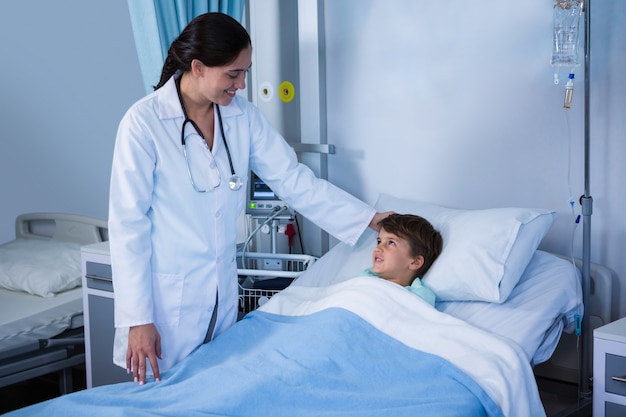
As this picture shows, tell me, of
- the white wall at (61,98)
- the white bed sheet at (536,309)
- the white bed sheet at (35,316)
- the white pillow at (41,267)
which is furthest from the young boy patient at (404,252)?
the white wall at (61,98)

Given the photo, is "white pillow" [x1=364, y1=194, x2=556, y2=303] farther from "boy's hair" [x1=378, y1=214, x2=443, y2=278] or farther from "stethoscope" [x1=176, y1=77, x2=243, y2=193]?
"stethoscope" [x1=176, y1=77, x2=243, y2=193]

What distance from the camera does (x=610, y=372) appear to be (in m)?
1.83

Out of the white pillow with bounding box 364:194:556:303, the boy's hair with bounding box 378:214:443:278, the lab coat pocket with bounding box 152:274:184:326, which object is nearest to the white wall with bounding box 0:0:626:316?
the white pillow with bounding box 364:194:556:303

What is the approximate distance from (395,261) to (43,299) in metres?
1.67

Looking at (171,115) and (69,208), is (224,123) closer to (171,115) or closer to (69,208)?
(171,115)

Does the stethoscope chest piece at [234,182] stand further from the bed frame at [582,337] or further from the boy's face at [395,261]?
the bed frame at [582,337]

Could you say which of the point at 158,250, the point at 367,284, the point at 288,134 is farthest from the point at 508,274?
Answer: the point at 288,134

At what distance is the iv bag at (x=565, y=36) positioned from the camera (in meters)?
2.19

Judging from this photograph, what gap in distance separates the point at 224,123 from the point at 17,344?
4.41 feet

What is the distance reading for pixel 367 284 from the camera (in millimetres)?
1995

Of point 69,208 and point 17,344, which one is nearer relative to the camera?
point 17,344

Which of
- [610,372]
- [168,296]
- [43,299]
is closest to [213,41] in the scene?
[168,296]

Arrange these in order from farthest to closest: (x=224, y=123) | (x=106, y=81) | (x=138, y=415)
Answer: (x=106, y=81) → (x=224, y=123) → (x=138, y=415)

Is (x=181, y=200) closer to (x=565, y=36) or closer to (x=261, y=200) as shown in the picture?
(x=261, y=200)
